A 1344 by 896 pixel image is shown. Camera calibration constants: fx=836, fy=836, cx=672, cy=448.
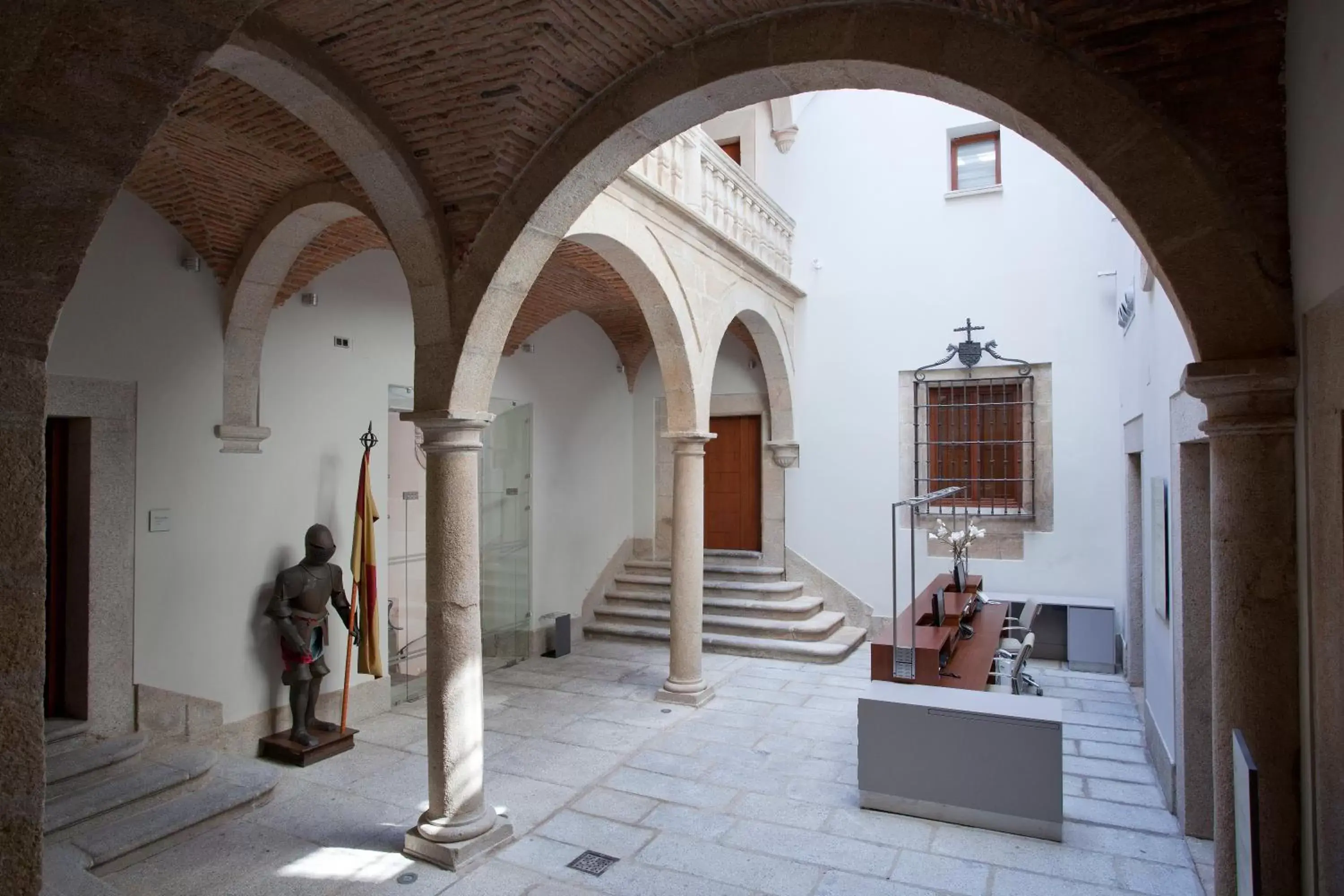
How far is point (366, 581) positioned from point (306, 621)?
19.0 inches

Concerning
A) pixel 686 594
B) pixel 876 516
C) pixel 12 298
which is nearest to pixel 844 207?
pixel 876 516

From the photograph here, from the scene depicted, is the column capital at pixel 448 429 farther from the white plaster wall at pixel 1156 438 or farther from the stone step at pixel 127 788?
the white plaster wall at pixel 1156 438

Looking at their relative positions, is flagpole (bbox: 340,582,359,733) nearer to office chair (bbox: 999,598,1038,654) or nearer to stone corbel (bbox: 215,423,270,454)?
stone corbel (bbox: 215,423,270,454)

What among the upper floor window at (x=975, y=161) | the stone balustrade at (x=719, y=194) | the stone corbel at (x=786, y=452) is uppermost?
the upper floor window at (x=975, y=161)

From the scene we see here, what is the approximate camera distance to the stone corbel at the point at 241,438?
18.1ft

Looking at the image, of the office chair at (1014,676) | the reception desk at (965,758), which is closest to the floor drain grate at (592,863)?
the reception desk at (965,758)

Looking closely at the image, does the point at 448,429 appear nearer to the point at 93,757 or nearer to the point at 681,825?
the point at 681,825

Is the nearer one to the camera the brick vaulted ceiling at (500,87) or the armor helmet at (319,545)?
the brick vaulted ceiling at (500,87)

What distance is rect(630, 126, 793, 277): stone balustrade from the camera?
6.42 metres

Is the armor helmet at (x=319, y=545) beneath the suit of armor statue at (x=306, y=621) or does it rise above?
above

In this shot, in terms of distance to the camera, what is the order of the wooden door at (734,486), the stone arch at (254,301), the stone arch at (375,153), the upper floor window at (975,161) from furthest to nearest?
the wooden door at (734,486), the upper floor window at (975,161), the stone arch at (254,301), the stone arch at (375,153)

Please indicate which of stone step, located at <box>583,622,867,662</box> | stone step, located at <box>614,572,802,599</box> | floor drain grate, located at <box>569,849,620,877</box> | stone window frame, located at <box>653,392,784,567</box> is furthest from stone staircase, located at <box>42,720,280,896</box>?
stone window frame, located at <box>653,392,784,567</box>

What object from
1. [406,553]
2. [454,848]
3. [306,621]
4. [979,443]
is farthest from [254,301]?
[979,443]

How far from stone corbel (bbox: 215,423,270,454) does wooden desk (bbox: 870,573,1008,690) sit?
428 centimetres
